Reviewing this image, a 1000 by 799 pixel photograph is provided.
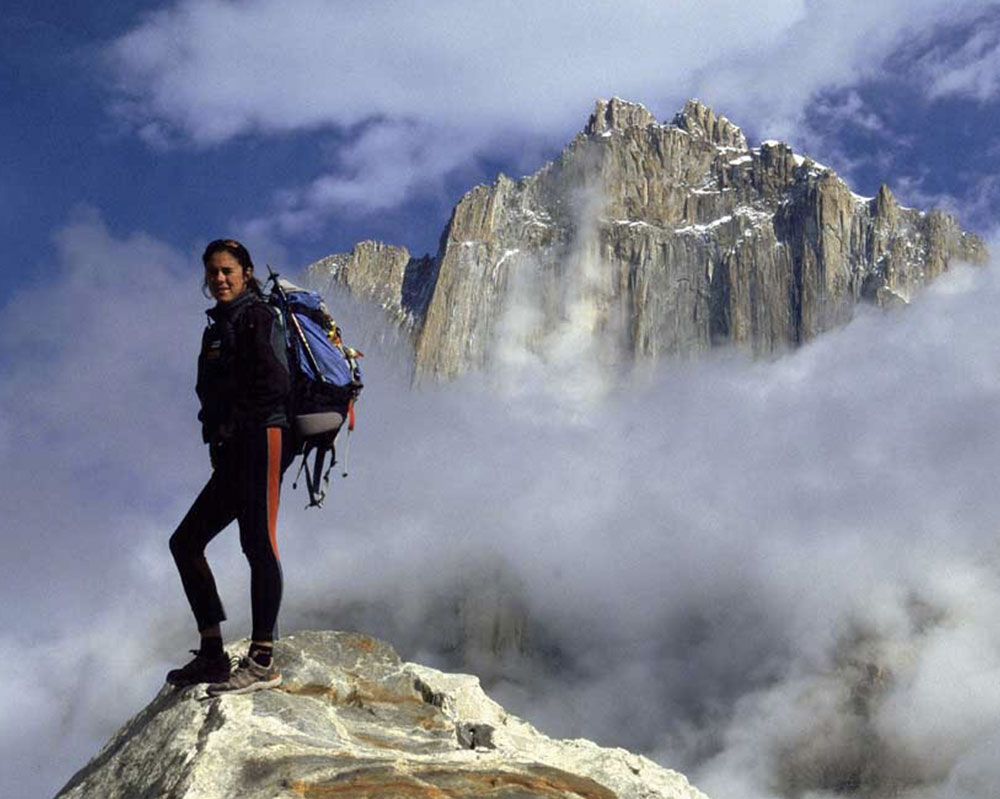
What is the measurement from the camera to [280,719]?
27.3 ft

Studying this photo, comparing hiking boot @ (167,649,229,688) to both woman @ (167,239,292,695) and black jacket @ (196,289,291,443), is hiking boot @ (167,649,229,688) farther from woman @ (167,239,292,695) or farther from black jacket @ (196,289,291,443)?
black jacket @ (196,289,291,443)

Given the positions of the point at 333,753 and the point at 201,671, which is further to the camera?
the point at 201,671

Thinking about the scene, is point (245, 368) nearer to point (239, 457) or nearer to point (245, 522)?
point (239, 457)

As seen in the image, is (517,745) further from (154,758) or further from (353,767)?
(154,758)

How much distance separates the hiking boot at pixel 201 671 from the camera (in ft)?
28.5

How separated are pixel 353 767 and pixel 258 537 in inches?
81.9

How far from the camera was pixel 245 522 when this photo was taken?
8414 mm

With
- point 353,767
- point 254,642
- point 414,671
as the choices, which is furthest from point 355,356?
point 414,671

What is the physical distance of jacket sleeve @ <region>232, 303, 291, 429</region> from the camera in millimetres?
8141

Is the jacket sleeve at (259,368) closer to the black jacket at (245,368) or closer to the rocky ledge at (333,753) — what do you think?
the black jacket at (245,368)

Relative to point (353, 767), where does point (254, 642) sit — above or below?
above

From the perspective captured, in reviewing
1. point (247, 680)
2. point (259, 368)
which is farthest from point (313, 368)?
point (247, 680)

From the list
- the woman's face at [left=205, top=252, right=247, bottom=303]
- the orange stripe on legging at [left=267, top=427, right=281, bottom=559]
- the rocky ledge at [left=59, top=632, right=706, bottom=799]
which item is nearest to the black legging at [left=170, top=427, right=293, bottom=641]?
the orange stripe on legging at [left=267, top=427, right=281, bottom=559]

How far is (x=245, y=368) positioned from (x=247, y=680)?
2.72 meters
